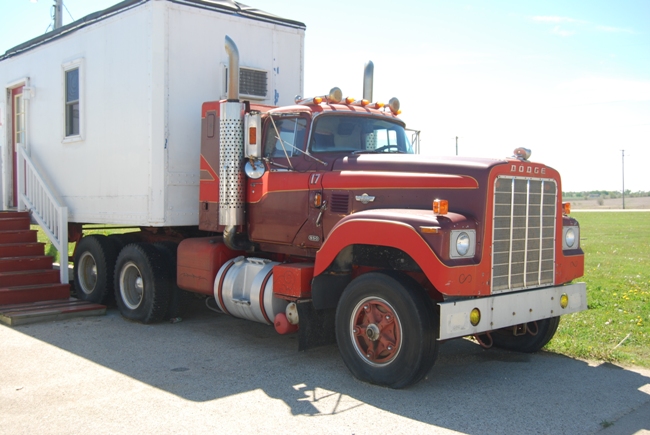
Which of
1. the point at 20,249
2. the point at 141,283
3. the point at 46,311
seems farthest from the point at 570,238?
the point at 20,249

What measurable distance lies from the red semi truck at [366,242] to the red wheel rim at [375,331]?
0.04 feet

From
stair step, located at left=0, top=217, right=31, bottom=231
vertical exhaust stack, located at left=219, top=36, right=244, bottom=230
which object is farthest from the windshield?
stair step, located at left=0, top=217, right=31, bottom=231

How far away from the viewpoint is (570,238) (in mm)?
6863

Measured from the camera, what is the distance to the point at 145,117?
882 cm

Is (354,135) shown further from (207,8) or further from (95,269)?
(95,269)

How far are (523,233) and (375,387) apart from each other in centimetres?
201

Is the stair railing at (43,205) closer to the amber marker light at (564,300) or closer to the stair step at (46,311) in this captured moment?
the stair step at (46,311)

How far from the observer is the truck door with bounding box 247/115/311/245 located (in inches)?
290

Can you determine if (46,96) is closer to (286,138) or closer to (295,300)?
(286,138)

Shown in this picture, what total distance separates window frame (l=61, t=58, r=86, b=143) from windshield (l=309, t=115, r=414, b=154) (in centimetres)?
483

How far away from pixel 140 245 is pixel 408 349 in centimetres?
491

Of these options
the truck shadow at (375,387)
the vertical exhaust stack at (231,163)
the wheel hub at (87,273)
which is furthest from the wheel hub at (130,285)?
the vertical exhaust stack at (231,163)

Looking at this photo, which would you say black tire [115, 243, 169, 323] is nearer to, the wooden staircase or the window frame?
the wooden staircase

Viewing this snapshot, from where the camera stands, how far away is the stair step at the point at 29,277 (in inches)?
Result: 384
